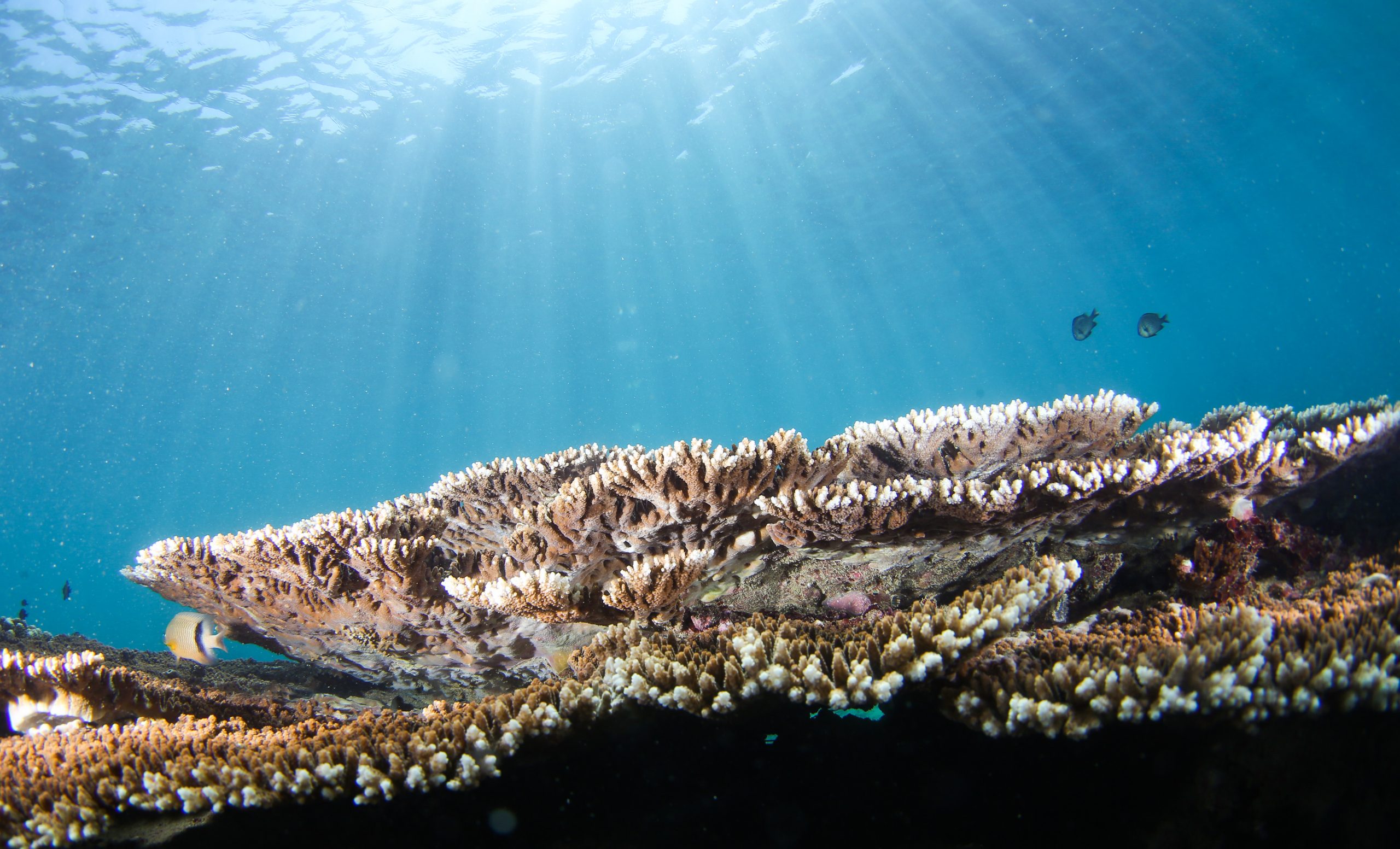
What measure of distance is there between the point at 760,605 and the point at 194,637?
13.1 ft

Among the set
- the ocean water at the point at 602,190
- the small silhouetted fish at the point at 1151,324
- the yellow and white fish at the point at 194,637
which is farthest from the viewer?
the ocean water at the point at 602,190

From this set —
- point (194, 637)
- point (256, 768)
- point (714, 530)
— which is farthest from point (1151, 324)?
point (194, 637)

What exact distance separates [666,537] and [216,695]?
10.3 ft

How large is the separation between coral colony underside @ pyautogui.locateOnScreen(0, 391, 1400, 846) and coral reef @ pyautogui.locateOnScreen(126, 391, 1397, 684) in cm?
2

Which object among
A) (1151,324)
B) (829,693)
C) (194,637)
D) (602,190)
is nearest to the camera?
(829,693)

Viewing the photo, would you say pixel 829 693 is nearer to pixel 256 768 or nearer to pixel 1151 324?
pixel 256 768

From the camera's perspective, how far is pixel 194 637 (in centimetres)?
400

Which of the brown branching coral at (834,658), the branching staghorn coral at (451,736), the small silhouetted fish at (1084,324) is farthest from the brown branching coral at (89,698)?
the small silhouetted fish at (1084,324)

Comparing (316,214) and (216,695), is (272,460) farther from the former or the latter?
(216,695)

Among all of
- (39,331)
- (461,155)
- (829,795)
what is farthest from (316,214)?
(829,795)

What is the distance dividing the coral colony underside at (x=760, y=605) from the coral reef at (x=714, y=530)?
22 millimetres

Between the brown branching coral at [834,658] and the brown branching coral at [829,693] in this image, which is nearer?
the brown branching coral at [829,693]

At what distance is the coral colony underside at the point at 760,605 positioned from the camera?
199 cm

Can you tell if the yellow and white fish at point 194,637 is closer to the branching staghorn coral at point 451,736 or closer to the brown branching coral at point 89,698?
the brown branching coral at point 89,698
